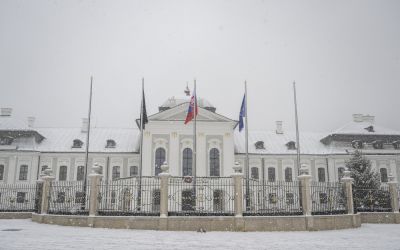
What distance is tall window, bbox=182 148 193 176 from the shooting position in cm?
3353

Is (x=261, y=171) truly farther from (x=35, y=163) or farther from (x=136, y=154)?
(x=35, y=163)

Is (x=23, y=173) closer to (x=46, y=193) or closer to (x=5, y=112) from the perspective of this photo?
(x=5, y=112)

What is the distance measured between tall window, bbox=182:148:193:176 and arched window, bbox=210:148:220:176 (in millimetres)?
1919

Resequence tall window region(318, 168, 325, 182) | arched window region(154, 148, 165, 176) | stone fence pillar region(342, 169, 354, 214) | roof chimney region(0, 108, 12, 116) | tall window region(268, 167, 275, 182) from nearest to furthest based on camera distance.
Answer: stone fence pillar region(342, 169, 354, 214) → arched window region(154, 148, 165, 176) → tall window region(268, 167, 275, 182) → tall window region(318, 168, 325, 182) → roof chimney region(0, 108, 12, 116)

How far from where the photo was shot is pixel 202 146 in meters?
33.9

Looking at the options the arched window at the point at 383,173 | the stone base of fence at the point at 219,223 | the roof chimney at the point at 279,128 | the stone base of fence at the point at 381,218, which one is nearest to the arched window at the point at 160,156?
the roof chimney at the point at 279,128

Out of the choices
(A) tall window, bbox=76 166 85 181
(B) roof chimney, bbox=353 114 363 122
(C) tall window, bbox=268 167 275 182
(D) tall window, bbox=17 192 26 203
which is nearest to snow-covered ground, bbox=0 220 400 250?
(D) tall window, bbox=17 192 26 203

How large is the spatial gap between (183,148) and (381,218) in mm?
18123

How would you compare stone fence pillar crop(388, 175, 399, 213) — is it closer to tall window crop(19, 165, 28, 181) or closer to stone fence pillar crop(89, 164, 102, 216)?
stone fence pillar crop(89, 164, 102, 216)

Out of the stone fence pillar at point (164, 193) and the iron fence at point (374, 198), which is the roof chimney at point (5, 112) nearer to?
the stone fence pillar at point (164, 193)

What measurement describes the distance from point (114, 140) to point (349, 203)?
2825cm

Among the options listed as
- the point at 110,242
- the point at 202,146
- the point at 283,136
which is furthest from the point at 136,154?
the point at 110,242

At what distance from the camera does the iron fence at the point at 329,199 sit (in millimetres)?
15953

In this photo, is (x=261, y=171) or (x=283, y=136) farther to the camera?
(x=283, y=136)
